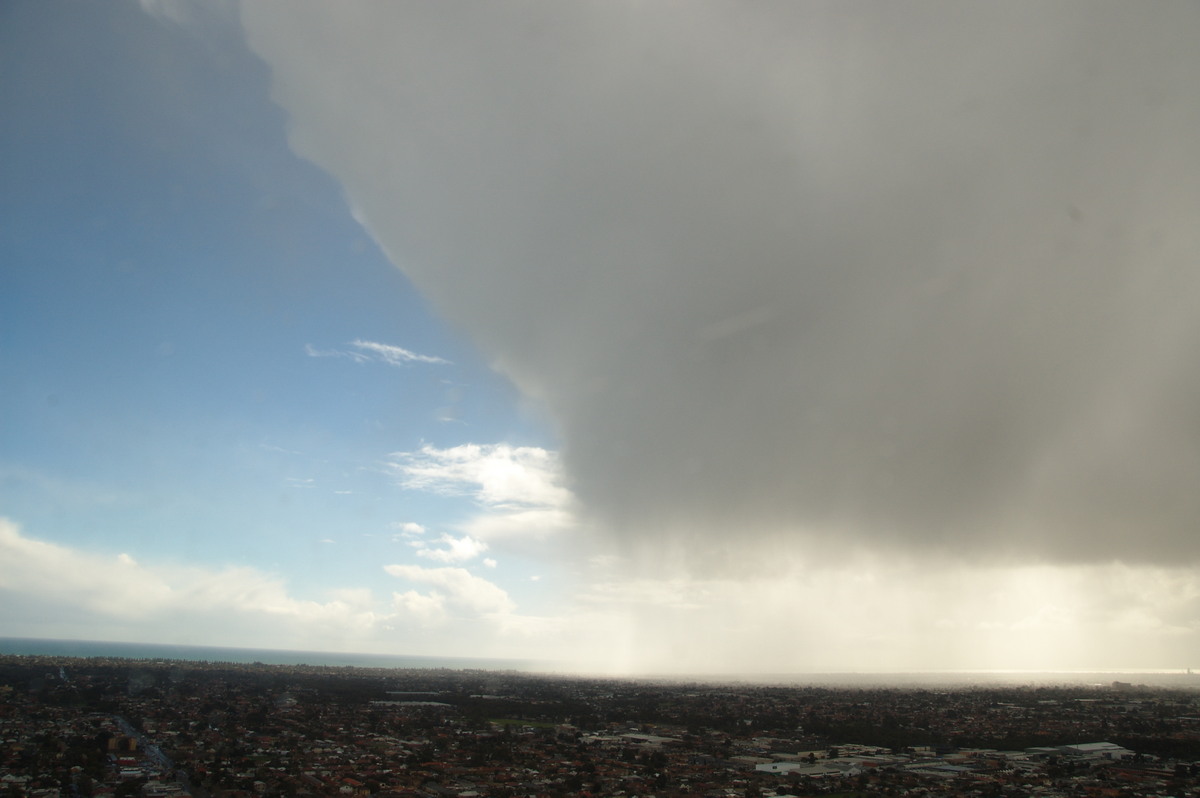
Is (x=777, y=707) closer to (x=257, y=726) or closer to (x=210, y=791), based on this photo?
(x=257, y=726)

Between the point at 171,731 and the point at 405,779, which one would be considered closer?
the point at 405,779

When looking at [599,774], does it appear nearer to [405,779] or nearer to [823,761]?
[405,779]

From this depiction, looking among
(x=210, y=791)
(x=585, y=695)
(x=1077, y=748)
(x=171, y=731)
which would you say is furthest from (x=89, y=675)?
(x=1077, y=748)

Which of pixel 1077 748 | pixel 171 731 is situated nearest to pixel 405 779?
pixel 171 731

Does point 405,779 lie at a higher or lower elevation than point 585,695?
higher

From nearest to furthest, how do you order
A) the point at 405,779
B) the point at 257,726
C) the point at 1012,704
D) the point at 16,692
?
the point at 405,779 < the point at 257,726 < the point at 16,692 < the point at 1012,704

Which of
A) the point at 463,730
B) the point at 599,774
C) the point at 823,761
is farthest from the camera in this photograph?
the point at 463,730
